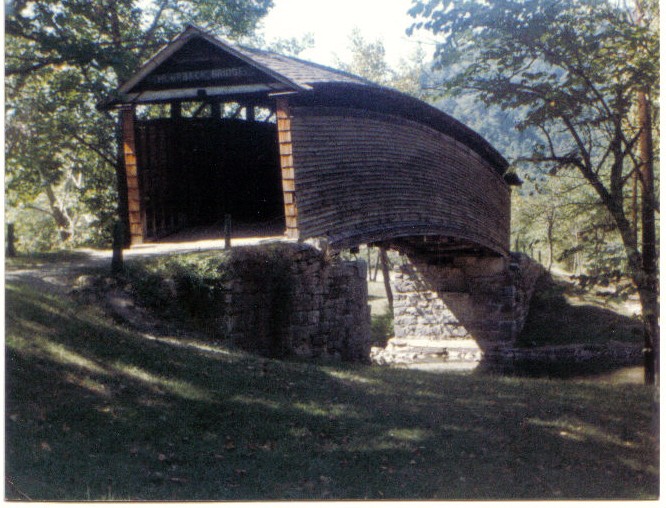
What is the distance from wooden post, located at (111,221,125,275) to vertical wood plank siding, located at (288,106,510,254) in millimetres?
2846

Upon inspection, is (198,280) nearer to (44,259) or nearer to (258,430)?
(44,259)

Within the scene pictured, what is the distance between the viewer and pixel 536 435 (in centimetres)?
673

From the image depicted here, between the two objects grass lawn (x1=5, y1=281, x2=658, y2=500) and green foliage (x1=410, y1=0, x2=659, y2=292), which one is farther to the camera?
green foliage (x1=410, y1=0, x2=659, y2=292)

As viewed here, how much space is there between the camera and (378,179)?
42.6 feet

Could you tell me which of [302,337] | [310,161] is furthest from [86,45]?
[302,337]

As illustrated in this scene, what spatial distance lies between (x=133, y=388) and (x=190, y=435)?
96 centimetres

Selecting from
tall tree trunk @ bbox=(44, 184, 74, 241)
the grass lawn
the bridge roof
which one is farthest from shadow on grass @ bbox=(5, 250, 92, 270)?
tall tree trunk @ bbox=(44, 184, 74, 241)

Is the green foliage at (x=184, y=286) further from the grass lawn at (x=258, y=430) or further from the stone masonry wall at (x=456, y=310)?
the stone masonry wall at (x=456, y=310)

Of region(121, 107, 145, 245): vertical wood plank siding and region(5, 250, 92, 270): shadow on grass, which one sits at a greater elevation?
region(121, 107, 145, 245): vertical wood plank siding

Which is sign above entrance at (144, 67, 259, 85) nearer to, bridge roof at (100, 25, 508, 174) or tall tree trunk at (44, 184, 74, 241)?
bridge roof at (100, 25, 508, 174)

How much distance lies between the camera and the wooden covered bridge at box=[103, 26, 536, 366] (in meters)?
10.7

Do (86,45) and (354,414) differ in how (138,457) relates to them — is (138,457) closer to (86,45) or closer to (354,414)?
(354,414)

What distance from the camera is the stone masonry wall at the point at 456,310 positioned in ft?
68.1

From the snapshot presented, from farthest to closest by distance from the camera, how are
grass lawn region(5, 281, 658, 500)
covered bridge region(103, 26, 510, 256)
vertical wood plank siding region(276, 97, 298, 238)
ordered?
covered bridge region(103, 26, 510, 256)
vertical wood plank siding region(276, 97, 298, 238)
grass lawn region(5, 281, 658, 500)
